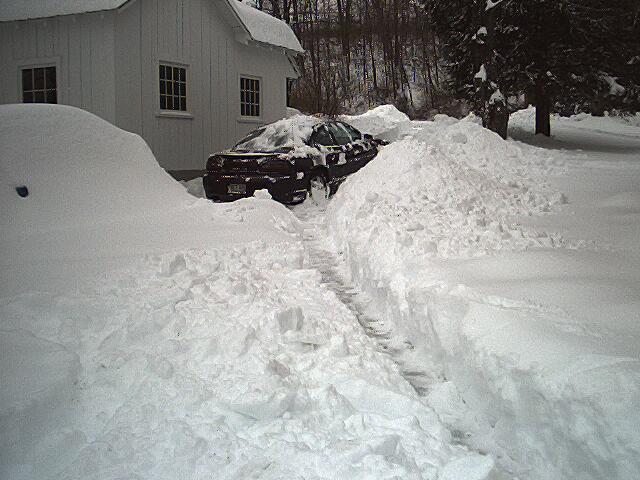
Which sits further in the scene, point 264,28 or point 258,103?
point 258,103

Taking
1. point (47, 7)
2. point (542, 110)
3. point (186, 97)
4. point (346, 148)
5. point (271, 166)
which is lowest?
point (271, 166)

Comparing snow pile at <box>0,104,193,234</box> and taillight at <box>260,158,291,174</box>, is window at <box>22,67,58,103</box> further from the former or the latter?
snow pile at <box>0,104,193,234</box>

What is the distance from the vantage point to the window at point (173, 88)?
13109 millimetres

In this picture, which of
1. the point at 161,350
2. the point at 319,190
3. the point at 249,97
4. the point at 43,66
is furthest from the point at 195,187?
the point at 161,350

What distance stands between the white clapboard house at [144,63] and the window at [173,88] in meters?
0.02

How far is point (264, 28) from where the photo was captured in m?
15.9

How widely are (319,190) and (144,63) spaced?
4810 millimetres

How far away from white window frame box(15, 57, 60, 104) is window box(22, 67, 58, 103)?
0.06 meters

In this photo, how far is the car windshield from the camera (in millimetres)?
10781

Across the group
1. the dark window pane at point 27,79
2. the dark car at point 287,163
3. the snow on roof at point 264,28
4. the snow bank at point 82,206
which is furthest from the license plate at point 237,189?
the snow on roof at point 264,28

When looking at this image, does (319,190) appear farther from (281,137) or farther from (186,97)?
(186,97)

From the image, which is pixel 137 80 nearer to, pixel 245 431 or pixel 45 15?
pixel 45 15

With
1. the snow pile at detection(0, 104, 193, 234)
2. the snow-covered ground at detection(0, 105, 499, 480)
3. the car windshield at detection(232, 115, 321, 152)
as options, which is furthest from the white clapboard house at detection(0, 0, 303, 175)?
the snow-covered ground at detection(0, 105, 499, 480)

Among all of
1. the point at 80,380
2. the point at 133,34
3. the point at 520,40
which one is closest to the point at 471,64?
the point at 520,40
